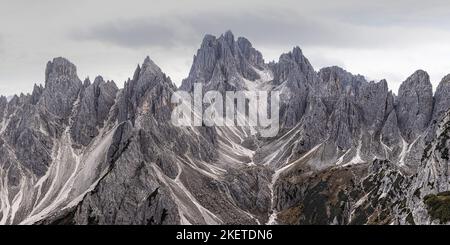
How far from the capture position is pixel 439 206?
109m

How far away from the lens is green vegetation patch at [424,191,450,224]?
10242 cm

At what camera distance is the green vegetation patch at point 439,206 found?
336ft
